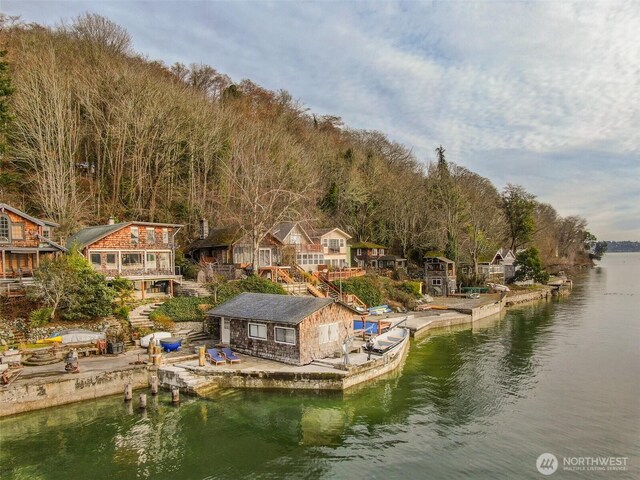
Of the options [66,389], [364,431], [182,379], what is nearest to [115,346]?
[66,389]

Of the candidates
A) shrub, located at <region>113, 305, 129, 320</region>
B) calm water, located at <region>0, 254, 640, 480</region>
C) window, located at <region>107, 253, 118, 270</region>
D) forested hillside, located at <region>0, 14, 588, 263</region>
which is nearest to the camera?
calm water, located at <region>0, 254, 640, 480</region>

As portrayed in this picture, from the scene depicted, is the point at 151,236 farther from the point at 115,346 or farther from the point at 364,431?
the point at 364,431

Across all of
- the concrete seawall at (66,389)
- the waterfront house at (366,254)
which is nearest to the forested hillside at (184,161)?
the waterfront house at (366,254)

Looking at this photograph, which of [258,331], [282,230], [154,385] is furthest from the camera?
[282,230]

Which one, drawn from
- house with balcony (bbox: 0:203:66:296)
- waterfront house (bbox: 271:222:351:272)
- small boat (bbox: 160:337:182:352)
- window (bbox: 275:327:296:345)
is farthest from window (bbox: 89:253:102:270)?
waterfront house (bbox: 271:222:351:272)

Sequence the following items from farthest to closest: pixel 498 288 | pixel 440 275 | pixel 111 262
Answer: pixel 498 288 < pixel 440 275 < pixel 111 262

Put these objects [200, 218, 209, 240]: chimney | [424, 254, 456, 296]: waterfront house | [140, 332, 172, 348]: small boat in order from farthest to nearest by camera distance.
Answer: [424, 254, 456, 296]: waterfront house, [200, 218, 209, 240]: chimney, [140, 332, 172, 348]: small boat

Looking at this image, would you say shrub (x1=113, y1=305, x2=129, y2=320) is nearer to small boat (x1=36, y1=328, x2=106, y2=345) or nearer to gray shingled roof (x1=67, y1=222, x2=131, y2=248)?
small boat (x1=36, y1=328, x2=106, y2=345)

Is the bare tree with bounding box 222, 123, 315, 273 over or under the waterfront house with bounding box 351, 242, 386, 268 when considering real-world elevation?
over
